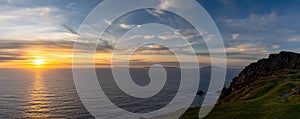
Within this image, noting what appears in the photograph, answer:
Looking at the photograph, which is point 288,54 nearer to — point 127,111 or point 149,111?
point 149,111

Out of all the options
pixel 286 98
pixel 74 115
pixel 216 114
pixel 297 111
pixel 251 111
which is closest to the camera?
pixel 297 111

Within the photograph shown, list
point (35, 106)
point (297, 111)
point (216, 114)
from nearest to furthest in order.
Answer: point (297, 111) → point (216, 114) → point (35, 106)

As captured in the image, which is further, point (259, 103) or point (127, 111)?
point (127, 111)

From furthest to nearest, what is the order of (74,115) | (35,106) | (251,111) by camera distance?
(35,106), (74,115), (251,111)

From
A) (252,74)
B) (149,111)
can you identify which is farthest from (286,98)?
(252,74)

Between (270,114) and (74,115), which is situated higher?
(270,114)

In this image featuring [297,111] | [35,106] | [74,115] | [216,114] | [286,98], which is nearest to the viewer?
[297,111]

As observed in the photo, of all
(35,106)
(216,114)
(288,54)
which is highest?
(288,54)

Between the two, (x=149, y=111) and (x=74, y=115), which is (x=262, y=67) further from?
(x=74, y=115)

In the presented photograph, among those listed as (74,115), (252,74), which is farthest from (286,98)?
(252,74)
